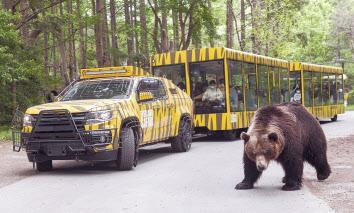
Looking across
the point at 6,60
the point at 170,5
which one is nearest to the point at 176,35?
the point at 170,5

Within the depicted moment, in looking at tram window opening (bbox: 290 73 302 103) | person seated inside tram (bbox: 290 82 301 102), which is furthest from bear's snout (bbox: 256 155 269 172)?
person seated inside tram (bbox: 290 82 301 102)

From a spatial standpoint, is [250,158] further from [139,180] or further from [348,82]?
[348,82]

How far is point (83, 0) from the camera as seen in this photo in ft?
156

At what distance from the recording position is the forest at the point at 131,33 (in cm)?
2273

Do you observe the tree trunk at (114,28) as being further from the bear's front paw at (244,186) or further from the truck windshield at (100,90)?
the bear's front paw at (244,186)

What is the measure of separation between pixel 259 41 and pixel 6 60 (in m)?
18.5

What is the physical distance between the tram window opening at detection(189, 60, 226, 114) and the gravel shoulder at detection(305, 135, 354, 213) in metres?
5.20

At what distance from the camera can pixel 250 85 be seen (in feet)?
65.5

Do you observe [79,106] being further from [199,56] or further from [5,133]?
[5,133]

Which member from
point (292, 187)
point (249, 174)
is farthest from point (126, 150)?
point (292, 187)

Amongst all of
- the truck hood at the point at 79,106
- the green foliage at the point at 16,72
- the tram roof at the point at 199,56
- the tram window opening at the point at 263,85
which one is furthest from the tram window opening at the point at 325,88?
the truck hood at the point at 79,106

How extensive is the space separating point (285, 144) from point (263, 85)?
13220 millimetres

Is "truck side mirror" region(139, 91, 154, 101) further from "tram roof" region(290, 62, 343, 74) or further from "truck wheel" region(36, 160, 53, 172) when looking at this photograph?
"tram roof" region(290, 62, 343, 74)

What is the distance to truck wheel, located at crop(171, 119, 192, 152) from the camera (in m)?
14.8
